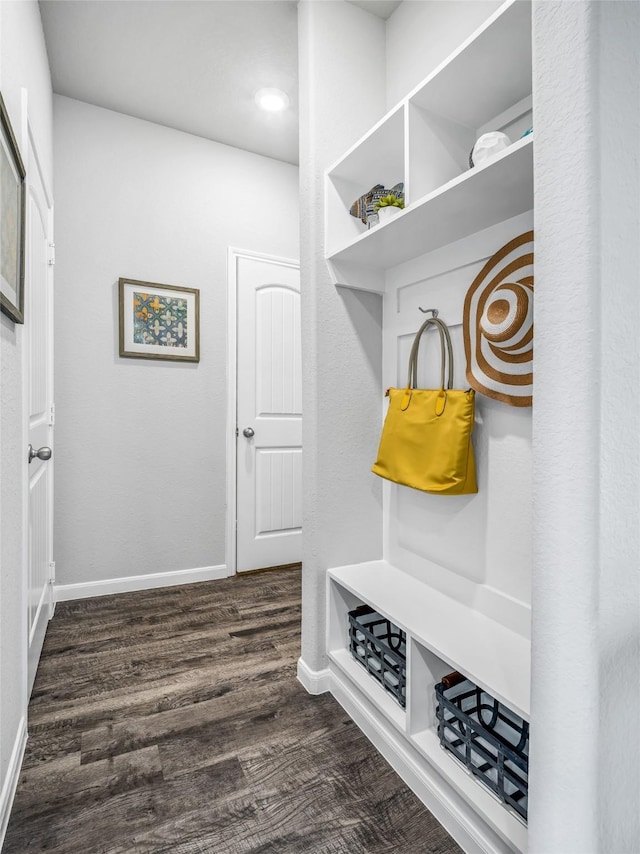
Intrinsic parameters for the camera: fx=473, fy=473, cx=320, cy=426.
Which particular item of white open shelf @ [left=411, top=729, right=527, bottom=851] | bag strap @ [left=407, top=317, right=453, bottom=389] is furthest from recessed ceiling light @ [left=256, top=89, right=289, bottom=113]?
white open shelf @ [left=411, top=729, right=527, bottom=851]

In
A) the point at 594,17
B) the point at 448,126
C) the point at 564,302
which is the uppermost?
the point at 448,126

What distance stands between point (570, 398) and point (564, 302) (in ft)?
0.51

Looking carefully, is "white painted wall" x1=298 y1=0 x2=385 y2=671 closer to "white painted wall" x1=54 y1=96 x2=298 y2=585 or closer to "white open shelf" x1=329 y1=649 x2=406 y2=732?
"white open shelf" x1=329 y1=649 x2=406 y2=732

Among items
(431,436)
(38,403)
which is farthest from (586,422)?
(38,403)

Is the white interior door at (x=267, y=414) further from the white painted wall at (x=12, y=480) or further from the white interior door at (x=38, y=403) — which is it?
the white painted wall at (x=12, y=480)

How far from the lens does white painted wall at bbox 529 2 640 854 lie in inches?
28.7

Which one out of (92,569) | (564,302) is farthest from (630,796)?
(92,569)

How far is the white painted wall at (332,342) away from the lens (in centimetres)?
179

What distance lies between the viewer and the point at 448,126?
57.0 inches

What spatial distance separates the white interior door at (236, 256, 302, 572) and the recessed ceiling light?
846 millimetres

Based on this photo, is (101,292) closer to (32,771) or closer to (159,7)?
(159,7)

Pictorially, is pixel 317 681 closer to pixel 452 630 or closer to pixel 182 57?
pixel 452 630

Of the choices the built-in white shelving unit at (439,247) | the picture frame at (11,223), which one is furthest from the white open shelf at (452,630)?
the picture frame at (11,223)

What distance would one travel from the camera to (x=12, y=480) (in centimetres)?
139
